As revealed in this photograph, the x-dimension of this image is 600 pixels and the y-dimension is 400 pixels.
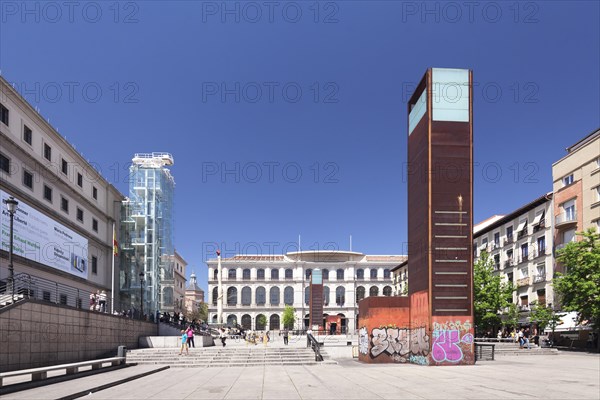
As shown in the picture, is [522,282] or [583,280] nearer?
[583,280]

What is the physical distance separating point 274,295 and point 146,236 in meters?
74.5

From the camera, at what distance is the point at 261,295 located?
433 feet

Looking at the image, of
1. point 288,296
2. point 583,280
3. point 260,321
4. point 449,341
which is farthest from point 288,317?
point 449,341

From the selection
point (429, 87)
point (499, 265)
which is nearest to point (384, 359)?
point (429, 87)

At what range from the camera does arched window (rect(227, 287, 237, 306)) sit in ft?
429

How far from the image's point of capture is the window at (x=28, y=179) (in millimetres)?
36344

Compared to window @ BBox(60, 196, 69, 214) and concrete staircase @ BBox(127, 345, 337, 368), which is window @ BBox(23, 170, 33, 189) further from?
concrete staircase @ BBox(127, 345, 337, 368)

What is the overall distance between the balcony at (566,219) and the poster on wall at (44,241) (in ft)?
141

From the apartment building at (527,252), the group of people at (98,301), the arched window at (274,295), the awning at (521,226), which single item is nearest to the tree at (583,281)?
the apartment building at (527,252)

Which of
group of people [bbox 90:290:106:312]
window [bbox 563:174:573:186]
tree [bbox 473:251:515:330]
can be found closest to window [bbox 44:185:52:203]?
group of people [bbox 90:290:106:312]

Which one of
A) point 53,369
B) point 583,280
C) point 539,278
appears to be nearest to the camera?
point 53,369

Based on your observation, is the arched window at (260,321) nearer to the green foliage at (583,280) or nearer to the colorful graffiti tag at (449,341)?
the green foliage at (583,280)

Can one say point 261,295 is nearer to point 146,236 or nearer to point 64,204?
point 146,236

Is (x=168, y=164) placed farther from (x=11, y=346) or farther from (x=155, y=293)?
(x=11, y=346)
